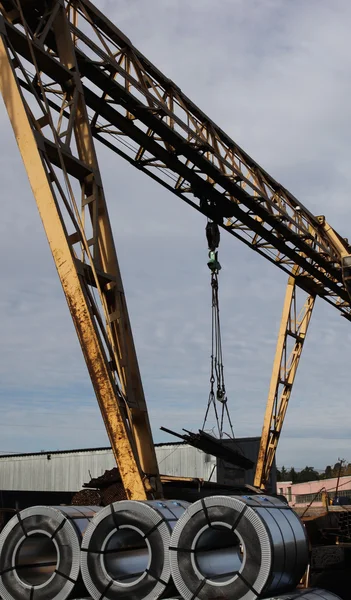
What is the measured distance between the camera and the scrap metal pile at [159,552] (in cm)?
671

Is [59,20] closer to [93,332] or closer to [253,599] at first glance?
[93,332]

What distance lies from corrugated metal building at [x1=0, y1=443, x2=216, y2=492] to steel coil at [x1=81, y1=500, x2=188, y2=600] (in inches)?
675

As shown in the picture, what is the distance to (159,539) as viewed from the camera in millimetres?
7180

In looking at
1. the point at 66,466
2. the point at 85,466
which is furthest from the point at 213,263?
the point at 66,466

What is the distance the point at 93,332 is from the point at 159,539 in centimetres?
299

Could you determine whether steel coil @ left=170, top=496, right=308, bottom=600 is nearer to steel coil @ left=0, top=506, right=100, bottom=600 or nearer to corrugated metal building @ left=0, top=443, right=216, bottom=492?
steel coil @ left=0, top=506, right=100, bottom=600

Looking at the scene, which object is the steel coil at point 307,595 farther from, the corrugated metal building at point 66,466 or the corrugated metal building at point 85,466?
the corrugated metal building at point 66,466

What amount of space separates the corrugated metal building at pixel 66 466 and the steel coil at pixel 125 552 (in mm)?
17141

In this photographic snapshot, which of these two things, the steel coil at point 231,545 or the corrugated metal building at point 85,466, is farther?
the corrugated metal building at point 85,466

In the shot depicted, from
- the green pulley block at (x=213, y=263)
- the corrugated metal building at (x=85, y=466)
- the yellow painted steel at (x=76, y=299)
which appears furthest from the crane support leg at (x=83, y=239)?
the corrugated metal building at (x=85, y=466)

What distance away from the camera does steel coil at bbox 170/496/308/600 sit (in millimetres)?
6609

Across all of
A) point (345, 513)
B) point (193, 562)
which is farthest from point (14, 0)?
point (345, 513)

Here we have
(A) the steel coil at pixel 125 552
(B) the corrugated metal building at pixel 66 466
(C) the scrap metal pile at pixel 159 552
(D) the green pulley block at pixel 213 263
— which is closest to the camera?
(C) the scrap metal pile at pixel 159 552

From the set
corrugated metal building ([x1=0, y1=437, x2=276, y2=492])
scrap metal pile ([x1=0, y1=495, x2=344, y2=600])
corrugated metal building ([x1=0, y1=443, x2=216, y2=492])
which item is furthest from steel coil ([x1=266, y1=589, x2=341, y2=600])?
corrugated metal building ([x1=0, y1=443, x2=216, y2=492])
